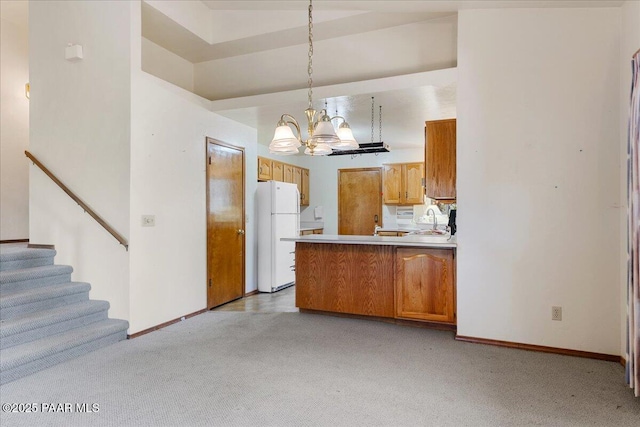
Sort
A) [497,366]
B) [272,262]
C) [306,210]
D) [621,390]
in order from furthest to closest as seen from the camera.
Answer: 1. [306,210]
2. [272,262]
3. [497,366]
4. [621,390]

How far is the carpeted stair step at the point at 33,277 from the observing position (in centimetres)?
324

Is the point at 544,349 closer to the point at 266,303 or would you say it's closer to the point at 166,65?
the point at 266,303

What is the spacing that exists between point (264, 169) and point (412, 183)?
294 centimetres

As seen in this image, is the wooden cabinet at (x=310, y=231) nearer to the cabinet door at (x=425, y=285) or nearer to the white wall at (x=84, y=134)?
the cabinet door at (x=425, y=285)

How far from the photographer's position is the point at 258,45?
4387 millimetres

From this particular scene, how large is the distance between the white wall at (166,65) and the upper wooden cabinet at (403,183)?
13.5 feet

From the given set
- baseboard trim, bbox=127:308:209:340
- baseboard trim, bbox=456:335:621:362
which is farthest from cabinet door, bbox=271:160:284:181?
baseboard trim, bbox=456:335:621:362

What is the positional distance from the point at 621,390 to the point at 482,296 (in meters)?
1.11

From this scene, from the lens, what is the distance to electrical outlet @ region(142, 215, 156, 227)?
3.58 metres

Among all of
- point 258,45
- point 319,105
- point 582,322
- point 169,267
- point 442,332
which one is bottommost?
point 442,332

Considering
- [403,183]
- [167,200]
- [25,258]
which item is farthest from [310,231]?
[25,258]

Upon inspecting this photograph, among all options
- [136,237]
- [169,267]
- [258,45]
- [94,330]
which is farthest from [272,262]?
[258,45]

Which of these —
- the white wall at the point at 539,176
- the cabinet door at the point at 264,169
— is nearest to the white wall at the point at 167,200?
the cabinet door at the point at 264,169

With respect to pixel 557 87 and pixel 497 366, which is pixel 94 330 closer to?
pixel 497 366
